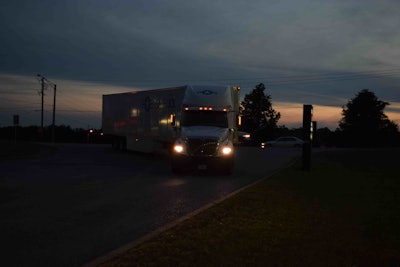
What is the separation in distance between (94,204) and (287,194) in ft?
16.5

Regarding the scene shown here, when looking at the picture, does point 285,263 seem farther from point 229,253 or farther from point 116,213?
point 116,213

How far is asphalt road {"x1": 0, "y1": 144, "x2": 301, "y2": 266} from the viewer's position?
293 inches

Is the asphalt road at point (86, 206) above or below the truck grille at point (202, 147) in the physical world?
below

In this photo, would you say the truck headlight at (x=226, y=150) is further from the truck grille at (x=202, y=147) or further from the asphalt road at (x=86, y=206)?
the asphalt road at (x=86, y=206)

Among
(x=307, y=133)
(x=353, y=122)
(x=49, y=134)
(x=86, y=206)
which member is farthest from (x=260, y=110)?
(x=86, y=206)

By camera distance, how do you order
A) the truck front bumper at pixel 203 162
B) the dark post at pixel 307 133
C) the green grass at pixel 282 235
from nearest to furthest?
the green grass at pixel 282 235 → the truck front bumper at pixel 203 162 → the dark post at pixel 307 133

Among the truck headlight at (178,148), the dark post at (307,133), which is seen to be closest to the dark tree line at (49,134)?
the dark post at (307,133)

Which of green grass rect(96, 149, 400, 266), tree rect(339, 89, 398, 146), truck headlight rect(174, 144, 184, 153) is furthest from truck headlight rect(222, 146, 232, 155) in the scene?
tree rect(339, 89, 398, 146)

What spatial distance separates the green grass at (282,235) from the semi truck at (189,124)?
21.0 ft

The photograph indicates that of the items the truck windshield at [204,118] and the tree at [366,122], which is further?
the tree at [366,122]

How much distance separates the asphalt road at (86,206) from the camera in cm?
744

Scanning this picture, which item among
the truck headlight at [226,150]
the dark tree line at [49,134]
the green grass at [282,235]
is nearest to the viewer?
the green grass at [282,235]

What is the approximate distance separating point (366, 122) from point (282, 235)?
9693cm

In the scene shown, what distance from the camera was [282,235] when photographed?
820 centimetres
